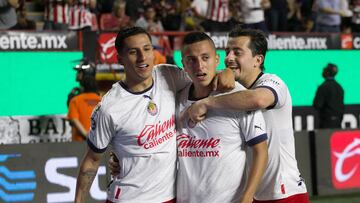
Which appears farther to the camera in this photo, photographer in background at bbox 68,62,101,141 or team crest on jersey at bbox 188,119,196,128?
photographer in background at bbox 68,62,101,141

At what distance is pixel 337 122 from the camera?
1595 centimetres

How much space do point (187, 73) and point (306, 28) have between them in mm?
13526

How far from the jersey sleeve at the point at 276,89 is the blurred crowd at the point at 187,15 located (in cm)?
923

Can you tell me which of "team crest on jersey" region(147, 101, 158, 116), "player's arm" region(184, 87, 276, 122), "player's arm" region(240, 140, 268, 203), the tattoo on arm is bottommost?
the tattoo on arm

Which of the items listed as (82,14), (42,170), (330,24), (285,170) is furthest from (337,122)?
(285,170)

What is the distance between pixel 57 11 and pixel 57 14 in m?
0.05

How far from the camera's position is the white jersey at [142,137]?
497cm

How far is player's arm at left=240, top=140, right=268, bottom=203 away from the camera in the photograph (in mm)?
4562

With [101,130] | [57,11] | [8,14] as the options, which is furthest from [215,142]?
[57,11]

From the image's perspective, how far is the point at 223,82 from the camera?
4773 mm

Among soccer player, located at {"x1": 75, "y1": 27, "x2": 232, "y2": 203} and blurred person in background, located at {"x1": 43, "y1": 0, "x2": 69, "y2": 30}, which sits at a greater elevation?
blurred person in background, located at {"x1": 43, "y1": 0, "x2": 69, "y2": 30}

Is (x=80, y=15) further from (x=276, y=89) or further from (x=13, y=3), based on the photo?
(x=276, y=89)

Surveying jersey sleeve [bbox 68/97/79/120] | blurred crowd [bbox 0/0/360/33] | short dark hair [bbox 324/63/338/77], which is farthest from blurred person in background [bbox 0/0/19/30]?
short dark hair [bbox 324/63/338/77]

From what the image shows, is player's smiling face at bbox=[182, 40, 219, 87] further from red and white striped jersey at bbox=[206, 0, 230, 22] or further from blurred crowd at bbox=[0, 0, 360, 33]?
red and white striped jersey at bbox=[206, 0, 230, 22]
